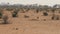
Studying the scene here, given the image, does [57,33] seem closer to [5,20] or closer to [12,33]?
[12,33]

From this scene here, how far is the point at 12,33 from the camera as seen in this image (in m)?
23.1

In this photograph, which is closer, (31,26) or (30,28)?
(30,28)

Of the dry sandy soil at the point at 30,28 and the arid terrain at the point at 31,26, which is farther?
the arid terrain at the point at 31,26

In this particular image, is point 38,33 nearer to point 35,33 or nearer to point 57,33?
point 35,33

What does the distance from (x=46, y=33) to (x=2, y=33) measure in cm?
482

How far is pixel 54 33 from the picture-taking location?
23.2m

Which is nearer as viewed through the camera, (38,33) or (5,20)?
(38,33)

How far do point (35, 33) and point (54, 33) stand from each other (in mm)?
2110

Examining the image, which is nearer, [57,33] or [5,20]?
[57,33]

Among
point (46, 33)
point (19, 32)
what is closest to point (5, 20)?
point (19, 32)

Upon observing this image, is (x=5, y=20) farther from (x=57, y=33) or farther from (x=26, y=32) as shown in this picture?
(x=57, y=33)

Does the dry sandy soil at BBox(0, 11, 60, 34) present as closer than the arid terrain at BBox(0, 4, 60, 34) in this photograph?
Yes

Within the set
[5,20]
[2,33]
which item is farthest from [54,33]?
[5,20]

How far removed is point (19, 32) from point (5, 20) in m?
9.10
